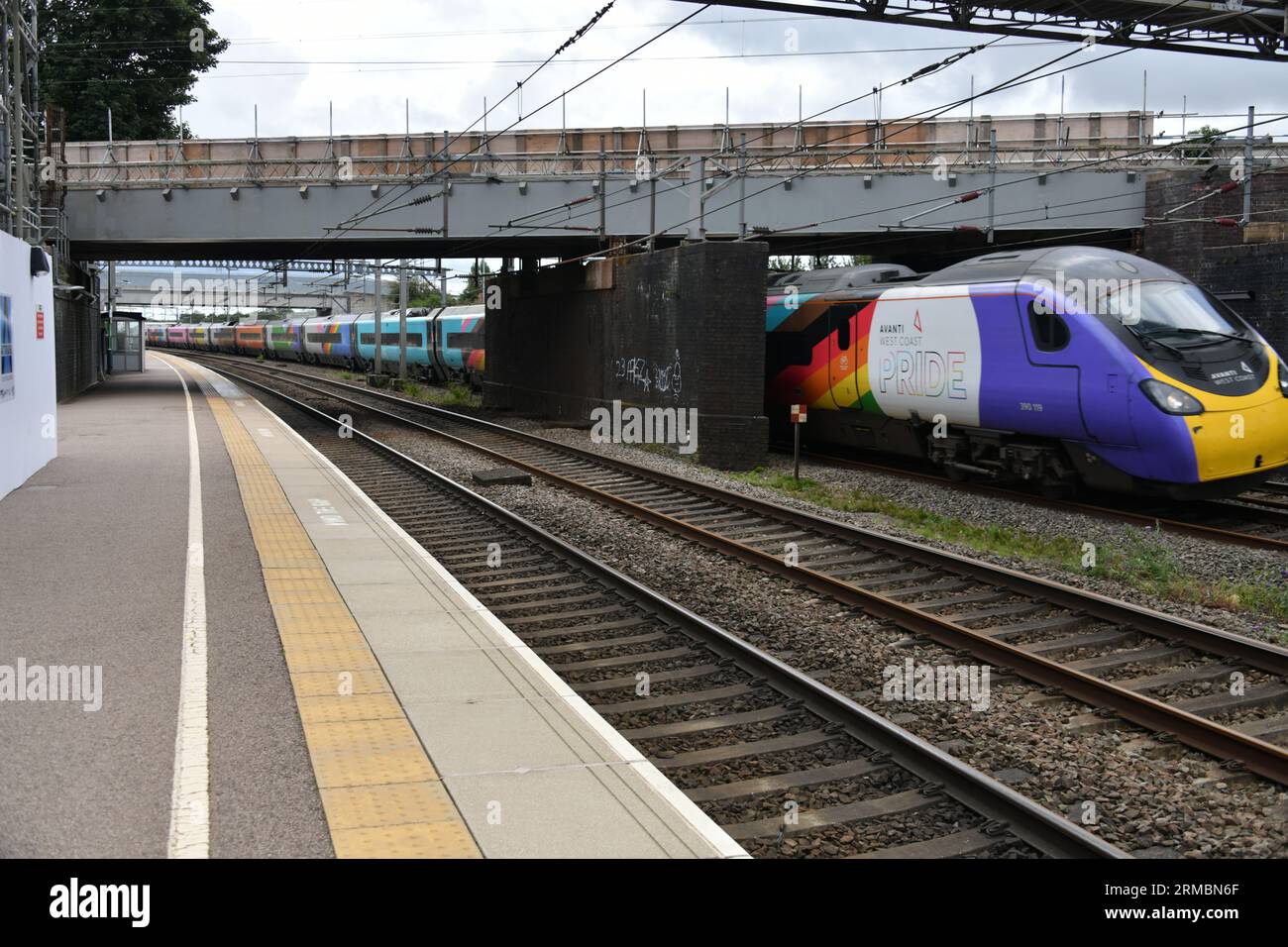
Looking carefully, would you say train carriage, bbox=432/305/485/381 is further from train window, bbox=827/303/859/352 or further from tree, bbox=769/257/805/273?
train window, bbox=827/303/859/352

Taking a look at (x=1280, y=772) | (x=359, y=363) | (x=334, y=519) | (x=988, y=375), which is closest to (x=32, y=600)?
(x=334, y=519)

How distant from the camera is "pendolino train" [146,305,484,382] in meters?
41.2

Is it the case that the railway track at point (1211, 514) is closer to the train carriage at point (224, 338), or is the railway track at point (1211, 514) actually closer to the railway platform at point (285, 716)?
the railway platform at point (285, 716)

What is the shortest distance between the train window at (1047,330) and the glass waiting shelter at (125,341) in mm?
44803

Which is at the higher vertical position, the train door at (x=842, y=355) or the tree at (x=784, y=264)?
the tree at (x=784, y=264)

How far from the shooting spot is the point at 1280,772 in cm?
578

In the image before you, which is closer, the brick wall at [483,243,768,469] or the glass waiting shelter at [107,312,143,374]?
the brick wall at [483,243,768,469]

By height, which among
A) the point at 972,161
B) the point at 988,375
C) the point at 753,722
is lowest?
the point at 753,722

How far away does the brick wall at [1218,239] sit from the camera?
21844 millimetres

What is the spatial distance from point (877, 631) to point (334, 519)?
21.9 ft

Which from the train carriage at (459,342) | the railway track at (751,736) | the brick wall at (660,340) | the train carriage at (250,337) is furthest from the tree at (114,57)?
the railway track at (751,736)

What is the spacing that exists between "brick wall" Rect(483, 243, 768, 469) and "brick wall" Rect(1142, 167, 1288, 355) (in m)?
10.4

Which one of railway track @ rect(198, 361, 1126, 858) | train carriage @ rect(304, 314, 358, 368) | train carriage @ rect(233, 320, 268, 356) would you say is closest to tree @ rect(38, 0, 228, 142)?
train carriage @ rect(304, 314, 358, 368)
